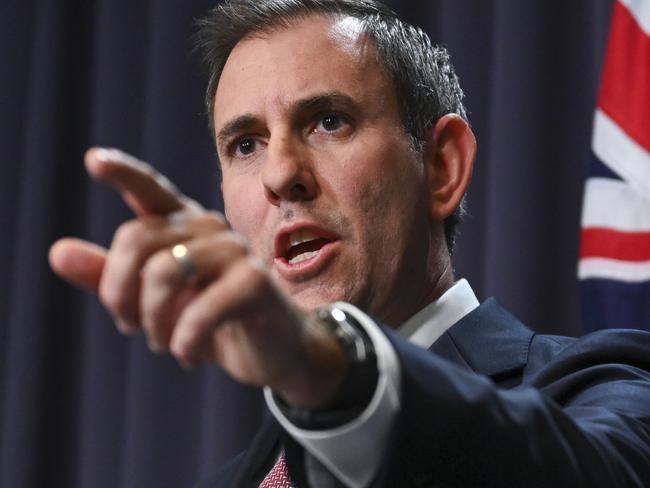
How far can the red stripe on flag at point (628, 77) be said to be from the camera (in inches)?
75.5

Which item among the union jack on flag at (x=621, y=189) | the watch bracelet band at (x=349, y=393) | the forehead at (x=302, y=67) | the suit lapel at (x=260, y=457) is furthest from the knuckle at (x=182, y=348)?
the union jack on flag at (x=621, y=189)

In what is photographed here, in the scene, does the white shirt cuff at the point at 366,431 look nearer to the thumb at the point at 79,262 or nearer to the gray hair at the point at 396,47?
the thumb at the point at 79,262

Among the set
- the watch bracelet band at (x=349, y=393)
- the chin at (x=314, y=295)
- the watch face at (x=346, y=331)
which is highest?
the watch face at (x=346, y=331)

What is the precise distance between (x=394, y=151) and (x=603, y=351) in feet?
1.58

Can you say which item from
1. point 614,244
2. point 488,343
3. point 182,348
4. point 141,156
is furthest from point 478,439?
point 141,156

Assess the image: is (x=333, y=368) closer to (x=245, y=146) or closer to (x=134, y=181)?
(x=134, y=181)

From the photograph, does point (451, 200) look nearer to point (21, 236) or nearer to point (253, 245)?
point (253, 245)

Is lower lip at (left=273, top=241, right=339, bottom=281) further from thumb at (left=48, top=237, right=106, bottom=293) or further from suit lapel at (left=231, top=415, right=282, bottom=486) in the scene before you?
thumb at (left=48, top=237, right=106, bottom=293)

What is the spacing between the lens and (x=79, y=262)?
71 cm

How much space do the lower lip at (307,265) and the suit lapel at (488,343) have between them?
176 mm

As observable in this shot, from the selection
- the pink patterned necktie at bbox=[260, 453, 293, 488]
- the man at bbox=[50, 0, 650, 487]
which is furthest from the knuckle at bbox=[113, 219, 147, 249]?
the pink patterned necktie at bbox=[260, 453, 293, 488]

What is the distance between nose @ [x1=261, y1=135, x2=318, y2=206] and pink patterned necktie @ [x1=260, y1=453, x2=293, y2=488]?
1.10 feet

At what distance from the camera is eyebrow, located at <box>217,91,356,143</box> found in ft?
4.88

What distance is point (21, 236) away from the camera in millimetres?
2566
